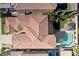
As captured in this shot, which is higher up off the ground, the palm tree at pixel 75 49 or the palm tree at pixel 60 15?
the palm tree at pixel 60 15

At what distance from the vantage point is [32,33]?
2145 mm

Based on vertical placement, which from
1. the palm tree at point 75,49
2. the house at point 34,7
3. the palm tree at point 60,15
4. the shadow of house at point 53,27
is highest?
the house at point 34,7

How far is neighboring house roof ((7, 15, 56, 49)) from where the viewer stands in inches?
84.3

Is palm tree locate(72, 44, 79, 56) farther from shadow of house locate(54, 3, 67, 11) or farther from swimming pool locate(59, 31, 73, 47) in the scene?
shadow of house locate(54, 3, 67, 11)

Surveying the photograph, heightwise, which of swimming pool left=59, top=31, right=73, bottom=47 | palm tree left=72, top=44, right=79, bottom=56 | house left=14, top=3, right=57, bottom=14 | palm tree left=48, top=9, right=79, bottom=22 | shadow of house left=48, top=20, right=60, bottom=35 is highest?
house left=14, top=3, right=57, bottom=14

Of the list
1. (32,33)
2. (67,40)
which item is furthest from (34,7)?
(67,40)

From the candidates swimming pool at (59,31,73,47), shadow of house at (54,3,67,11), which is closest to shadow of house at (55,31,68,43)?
swimming pool at (59,31,73,47)

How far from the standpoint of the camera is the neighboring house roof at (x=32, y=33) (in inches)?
84.3

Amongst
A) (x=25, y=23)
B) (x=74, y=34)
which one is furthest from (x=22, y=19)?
(x=74, y=34)

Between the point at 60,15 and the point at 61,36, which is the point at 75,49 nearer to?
the point at 61,36

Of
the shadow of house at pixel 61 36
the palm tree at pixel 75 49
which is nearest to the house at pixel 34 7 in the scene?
the shadow of house at pixel 61 36

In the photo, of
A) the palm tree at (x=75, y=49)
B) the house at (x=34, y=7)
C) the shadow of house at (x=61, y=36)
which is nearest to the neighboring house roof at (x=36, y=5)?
the house at (x=34, y=7)

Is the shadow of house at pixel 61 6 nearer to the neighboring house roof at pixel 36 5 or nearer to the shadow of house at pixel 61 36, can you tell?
the neighboring house roof at pixel 36 5

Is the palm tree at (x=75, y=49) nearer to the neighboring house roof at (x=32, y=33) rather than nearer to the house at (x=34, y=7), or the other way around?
the neighboring house roof at (x=32, y=33)
